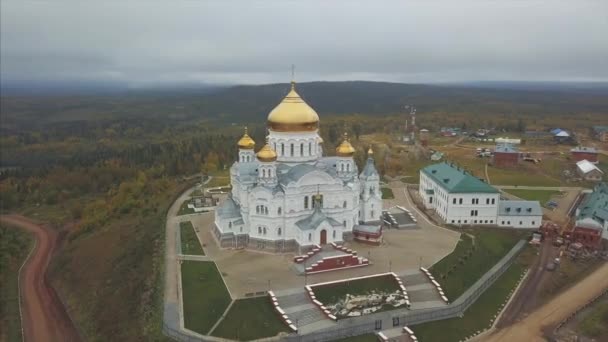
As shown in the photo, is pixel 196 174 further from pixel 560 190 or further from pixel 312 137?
pixel 560 190

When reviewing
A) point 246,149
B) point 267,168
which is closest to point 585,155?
point 246,149

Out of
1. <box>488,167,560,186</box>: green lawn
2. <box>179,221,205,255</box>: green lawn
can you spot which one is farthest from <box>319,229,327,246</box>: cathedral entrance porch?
<box>488,167,560,186</box>: green lawn

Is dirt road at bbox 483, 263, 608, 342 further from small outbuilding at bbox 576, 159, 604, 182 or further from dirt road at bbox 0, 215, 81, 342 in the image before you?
small outbuilding at bbox 576, 159, 604, 182

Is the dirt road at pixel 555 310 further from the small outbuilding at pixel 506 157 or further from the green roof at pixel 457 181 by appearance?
the small outbuilding at pixel 506 157

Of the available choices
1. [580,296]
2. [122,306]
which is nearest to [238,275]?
[122,306]

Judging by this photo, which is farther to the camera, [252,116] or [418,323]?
[252,116]

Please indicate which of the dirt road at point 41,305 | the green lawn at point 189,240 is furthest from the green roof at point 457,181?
the dirt road at point 41,305

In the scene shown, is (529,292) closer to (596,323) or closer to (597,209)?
(596,323)
